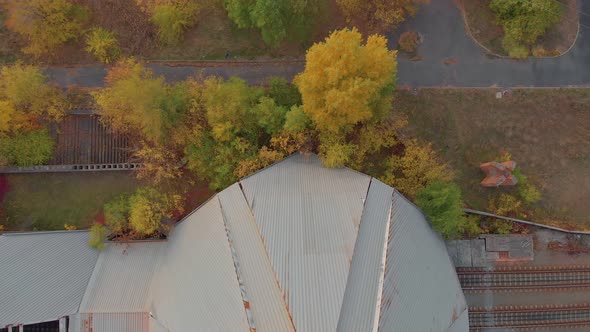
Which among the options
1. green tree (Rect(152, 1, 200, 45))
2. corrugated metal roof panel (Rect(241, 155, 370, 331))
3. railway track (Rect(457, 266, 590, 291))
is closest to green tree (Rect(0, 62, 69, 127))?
green tree (Rect(152, 1, 200, 45))

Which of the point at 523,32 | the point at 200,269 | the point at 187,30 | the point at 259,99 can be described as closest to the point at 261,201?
the point at 200,269

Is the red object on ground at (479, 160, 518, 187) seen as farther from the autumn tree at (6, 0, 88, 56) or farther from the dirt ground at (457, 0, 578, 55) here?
the autumn tree at (6, 0, 88, 56)

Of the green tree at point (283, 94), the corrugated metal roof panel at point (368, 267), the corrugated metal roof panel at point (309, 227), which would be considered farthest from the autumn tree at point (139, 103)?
the corrugated metal roof panel at point (368, 267)

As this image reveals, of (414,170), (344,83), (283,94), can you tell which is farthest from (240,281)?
(414,170)

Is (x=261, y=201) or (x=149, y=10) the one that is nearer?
(x=261, y=201)

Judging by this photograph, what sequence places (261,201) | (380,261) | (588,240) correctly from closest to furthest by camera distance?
(380,261)
(261,201)
(588,240)

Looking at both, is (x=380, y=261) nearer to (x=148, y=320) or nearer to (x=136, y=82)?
(x=148, y=320)
